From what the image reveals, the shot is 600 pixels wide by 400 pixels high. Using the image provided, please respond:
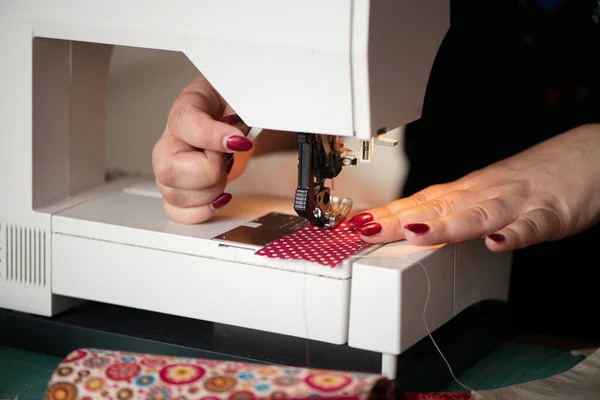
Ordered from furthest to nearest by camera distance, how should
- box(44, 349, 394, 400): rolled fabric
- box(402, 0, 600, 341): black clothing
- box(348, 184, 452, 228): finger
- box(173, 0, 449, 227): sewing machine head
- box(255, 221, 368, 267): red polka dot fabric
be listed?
box(402, 0, 600, 341): black clothing < box(348, 184, 452, 228): finger < box(255, 221, 368, 267): red polka dot fabric < box(173, 0, 449, 227): sewing machine head < box(44, 349, 394, 400): rolled fabric

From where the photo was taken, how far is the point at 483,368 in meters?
1.52

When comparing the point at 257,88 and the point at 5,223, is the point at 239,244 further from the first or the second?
the point at 5,223

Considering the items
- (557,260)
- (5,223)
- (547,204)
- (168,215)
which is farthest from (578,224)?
(5,223)

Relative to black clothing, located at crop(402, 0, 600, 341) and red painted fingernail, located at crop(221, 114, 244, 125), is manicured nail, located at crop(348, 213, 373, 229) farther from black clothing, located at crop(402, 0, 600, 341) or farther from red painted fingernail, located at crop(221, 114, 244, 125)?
black clothing, located at crop(402, 0, 600, 341)

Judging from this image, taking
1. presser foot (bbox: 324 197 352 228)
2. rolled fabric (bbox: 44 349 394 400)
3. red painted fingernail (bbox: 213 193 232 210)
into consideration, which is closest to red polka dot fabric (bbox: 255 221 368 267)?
presser foot (bbox: 324 197 352 228)

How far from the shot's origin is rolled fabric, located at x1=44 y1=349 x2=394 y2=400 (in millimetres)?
1029

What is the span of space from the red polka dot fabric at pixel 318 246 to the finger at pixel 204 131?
14cm

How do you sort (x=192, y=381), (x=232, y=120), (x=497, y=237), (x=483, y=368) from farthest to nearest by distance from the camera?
(x=483, y=368), (x=232, y=120), (x=497, y=237), (x=192, y=381)

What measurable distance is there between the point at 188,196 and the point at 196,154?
0.07 meters

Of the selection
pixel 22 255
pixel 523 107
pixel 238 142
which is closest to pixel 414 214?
pixel 238 142

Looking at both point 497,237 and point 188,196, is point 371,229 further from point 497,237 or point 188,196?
point 188,196

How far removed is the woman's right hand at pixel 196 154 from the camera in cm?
135

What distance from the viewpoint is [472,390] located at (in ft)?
4.42

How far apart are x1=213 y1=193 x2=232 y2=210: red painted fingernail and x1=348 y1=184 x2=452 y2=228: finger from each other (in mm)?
189
